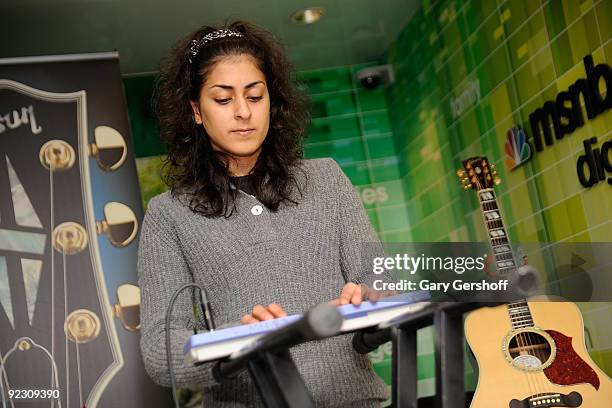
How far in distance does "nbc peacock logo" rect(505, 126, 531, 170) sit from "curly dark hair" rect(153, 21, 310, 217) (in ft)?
5.31

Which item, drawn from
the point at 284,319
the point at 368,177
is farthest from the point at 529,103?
the point at 284,319

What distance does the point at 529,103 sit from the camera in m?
2.95

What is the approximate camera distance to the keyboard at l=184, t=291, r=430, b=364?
843 mm

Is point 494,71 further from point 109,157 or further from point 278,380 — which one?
point 278,380

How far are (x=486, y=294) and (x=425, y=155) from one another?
9.74ft

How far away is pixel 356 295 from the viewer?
3.09 feet

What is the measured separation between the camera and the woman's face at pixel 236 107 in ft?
4.37

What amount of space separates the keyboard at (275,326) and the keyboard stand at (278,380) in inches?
1.0

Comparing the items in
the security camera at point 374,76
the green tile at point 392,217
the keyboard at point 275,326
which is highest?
the security camera at point 374,76

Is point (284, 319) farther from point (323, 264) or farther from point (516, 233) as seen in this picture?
point (516, 233)

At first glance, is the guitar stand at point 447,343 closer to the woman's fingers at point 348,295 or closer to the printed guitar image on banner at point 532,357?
the woman's fingers at point 348,295

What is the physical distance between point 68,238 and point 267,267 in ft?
5.74
